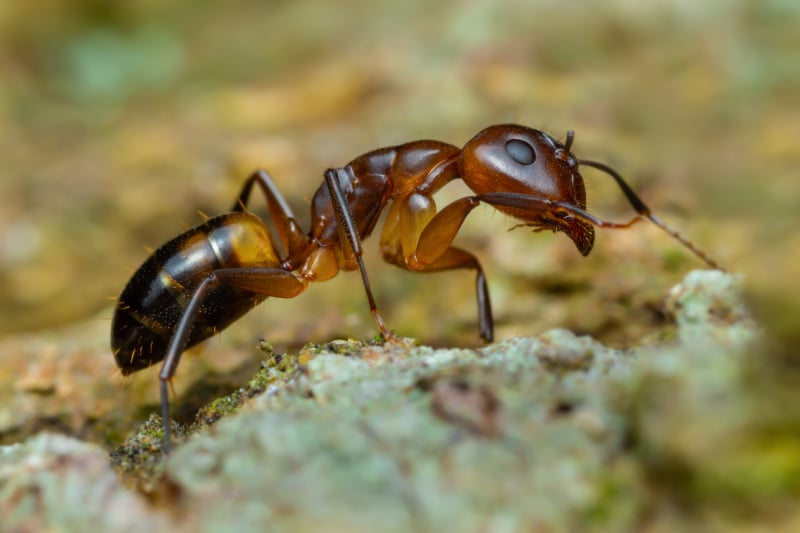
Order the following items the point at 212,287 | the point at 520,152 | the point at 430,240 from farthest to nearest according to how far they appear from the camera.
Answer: the point at 430,240
the point at 520,152
the point at 212,287

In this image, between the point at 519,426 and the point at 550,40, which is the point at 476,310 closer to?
the point at 519,426

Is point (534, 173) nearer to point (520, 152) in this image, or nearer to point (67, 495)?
point (520, 152)

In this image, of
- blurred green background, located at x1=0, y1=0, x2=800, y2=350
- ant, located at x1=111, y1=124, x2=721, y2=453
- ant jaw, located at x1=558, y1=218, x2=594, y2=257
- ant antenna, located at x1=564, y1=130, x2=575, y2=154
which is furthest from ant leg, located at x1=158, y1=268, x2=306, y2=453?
ant antenna, located at x1=564, y1=130, x2=575, y2=154

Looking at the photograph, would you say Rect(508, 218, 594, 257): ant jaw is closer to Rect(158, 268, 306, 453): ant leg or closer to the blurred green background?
the blurred green background

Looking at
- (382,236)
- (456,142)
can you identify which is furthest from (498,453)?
(456,142)

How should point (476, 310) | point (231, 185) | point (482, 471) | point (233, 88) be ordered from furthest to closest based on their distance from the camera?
point (233, 88) → point (231, 185) → point (476, 310) → point (482, 471)

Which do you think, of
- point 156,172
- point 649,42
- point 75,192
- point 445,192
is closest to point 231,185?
point 156,172

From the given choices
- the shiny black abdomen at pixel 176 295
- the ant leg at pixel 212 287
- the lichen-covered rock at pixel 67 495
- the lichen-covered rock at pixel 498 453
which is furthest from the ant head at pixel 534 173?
the lichen-covered rock at pixel 67 495
